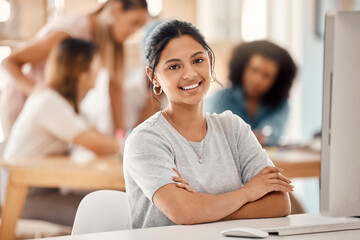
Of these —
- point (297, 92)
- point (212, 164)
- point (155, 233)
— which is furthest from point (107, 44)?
point (155, 233)

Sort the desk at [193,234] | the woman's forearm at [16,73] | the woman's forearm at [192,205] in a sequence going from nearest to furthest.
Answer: the desk at [193,234] < the woman's forearm at [192,205] < the woman's forearm at [16,73]

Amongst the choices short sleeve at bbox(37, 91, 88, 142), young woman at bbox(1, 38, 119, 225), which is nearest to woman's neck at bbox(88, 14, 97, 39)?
young woman at bbox(1, 38, 119, 225)

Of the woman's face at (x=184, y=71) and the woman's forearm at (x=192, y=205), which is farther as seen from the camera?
the woman's face at (x=184, y=71)

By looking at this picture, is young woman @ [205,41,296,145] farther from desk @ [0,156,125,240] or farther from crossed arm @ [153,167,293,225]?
crossed arm @ [153,167,293,225]

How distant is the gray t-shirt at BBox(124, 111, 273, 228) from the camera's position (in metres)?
1.40

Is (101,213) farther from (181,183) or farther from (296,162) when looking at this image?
(296,162)

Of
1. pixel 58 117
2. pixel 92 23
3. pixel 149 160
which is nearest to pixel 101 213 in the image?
pixel 149 160

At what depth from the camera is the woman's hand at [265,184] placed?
1426 mm

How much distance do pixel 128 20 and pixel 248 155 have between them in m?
2.27

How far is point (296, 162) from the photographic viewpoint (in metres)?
3.14

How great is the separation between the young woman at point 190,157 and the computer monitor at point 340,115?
0.32 metres

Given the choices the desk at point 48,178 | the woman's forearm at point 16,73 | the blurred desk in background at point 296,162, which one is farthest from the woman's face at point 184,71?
the woman's forearm at point 16,73

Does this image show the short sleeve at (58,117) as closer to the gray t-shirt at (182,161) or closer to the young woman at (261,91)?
the young woman at (261,91)

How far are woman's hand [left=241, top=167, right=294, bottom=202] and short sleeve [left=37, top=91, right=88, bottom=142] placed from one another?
1.91 metres
